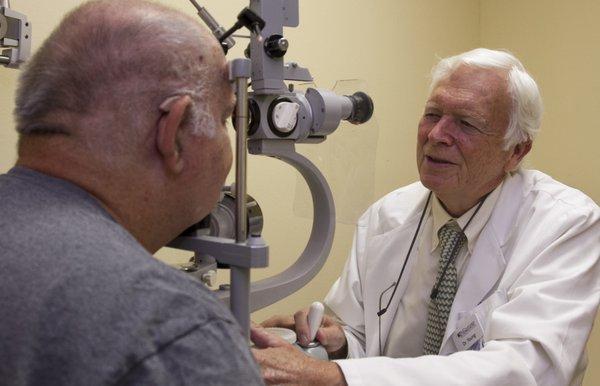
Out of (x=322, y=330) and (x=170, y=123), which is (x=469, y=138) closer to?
(x=322, y=330)

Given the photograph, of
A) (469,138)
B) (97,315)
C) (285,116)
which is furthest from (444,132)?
(97,315)

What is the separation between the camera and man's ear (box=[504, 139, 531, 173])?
1688mm

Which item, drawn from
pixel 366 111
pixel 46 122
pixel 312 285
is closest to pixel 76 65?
pixel 46 122

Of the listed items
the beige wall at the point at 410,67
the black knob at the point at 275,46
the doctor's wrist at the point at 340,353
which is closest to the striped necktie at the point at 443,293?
the doctor's wrist at the point at 340,353

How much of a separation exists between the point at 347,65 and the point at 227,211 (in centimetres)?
149

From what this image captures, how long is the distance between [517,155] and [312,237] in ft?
2.60

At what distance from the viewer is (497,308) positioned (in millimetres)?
1393

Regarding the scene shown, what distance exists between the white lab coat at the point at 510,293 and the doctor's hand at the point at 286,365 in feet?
0.14

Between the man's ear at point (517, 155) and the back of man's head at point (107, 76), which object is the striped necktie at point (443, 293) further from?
the back of man's head at point (107, 76)

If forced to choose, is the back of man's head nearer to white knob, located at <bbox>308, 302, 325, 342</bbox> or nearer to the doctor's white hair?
white knob, located at <bbox>308, 302, 325, 342</bbox>

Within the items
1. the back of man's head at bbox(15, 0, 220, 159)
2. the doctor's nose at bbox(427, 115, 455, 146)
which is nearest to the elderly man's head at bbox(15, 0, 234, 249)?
the back of man's head at bbox(15, 0, 220, 159)

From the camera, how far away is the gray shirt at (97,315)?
0.55 meters

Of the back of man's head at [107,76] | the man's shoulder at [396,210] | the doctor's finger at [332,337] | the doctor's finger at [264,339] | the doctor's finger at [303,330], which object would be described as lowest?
the doctor's finger at [332,337]

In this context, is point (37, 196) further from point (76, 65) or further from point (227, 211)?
point (227, 211)
